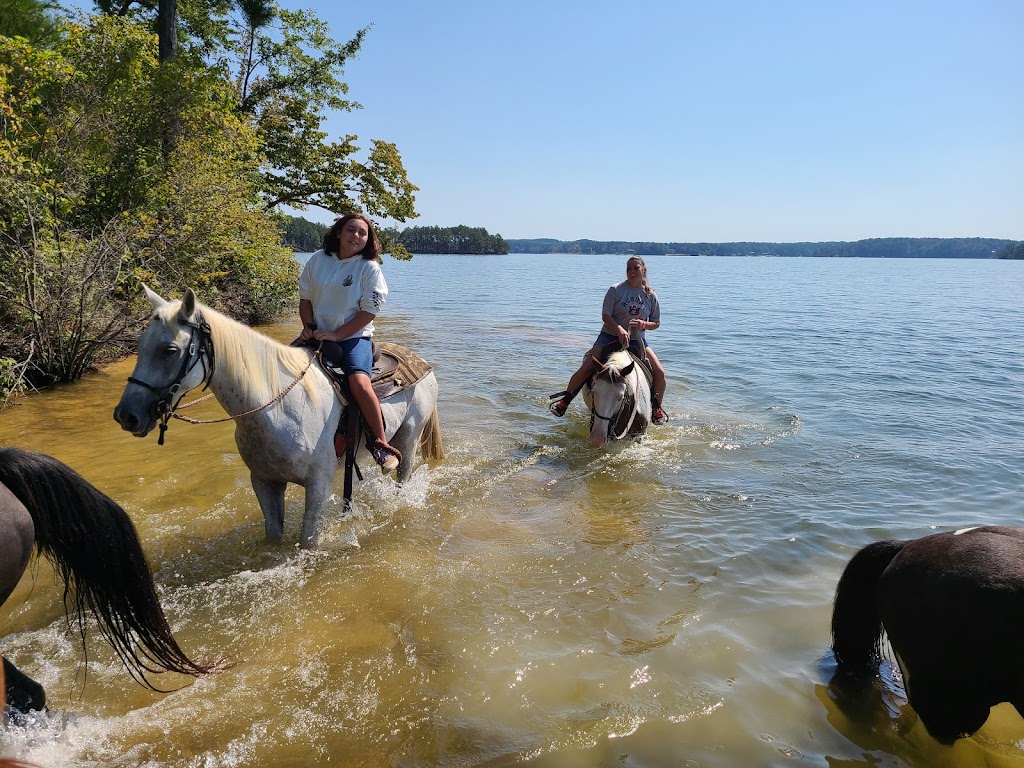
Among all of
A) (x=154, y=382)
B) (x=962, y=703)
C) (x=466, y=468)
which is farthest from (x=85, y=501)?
(x=466, y=468)

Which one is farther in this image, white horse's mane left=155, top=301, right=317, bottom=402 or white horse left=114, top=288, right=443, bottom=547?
white horse's mane left=155, top=301, right=317, bottom=402

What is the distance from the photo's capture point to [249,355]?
4121 millimetres

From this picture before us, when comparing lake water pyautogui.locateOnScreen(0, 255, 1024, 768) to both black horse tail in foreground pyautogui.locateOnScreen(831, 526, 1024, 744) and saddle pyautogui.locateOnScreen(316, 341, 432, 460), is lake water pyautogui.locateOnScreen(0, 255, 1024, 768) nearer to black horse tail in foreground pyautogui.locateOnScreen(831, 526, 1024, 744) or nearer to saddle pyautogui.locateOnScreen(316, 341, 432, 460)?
black horse tail in foreground pyautogui.locateOnScreen(831, 526, 1024, 744)

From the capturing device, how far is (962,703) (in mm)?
2652

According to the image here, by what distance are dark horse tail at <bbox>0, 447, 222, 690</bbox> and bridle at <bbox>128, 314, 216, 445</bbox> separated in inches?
32.8

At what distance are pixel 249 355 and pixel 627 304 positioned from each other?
18.9 feet

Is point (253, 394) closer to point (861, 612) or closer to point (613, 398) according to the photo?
point (861, 612)

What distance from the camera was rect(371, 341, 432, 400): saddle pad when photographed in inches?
214

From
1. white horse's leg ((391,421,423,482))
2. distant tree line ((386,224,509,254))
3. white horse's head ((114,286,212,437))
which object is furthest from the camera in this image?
distant tree line ((386,224,509,254))

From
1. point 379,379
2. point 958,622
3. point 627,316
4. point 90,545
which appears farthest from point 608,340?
point 90,545

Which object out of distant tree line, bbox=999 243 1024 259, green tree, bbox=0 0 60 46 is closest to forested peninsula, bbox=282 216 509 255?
distant tree line, bbox=999 243 1024 259

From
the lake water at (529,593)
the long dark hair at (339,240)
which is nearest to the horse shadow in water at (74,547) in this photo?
the lake water at (529,593)

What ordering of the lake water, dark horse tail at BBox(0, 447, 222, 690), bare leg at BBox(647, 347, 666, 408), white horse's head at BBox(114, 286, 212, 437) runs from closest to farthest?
dark horse tail at BBox(0, 447, 222, 690) < the lake water < white horse's head at BBox(114, 286, 212, 437) < bare leg at BBox(647, 347, 666, 408)

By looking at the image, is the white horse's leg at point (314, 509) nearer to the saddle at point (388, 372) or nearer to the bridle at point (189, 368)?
the saddle at point (388, 372)
